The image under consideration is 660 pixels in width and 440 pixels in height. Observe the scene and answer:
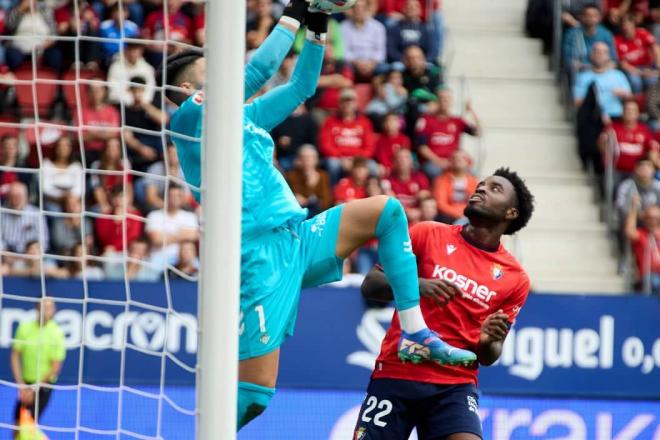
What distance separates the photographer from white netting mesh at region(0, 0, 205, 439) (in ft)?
30.6

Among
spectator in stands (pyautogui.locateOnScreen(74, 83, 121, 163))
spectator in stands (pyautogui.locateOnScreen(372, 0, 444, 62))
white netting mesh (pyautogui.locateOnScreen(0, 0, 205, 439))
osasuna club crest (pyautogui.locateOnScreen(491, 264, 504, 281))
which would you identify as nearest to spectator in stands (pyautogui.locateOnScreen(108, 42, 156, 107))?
white netting mesh (pyautogui.locateOnScreen(0, 0, 205, 439))

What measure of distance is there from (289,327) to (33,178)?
5410 mm

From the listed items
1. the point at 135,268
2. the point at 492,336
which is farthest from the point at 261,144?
the point at 135,268

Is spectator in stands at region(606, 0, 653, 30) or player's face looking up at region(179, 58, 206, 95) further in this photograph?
spectator in stands at region(606, 0, 653, 30)

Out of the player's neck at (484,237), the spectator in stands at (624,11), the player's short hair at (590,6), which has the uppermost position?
the player's short hair at (590,6)

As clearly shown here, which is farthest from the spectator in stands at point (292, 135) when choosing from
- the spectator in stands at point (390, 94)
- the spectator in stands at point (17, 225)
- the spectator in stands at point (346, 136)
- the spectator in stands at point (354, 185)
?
the spectator in stands at point (17, 225)

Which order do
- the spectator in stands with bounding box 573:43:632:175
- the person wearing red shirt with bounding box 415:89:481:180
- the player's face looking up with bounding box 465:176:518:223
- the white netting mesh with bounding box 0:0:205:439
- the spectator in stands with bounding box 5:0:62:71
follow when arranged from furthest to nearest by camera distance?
the spectator in stands with bounding box 573:43:632:175 → the person wearing red shirt with bounding box 415:89:481:180 → the spectator in stands with bounding box 5:0:62:71 → the white netting mesh with bounding box 0:0:205:439 → the player's face looking up with bounding box 465:176:518:223

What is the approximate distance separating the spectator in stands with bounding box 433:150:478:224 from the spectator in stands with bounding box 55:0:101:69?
3026mm

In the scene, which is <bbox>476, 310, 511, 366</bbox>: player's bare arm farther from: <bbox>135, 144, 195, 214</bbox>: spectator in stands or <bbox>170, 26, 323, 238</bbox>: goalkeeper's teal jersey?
<bbox>135, 144, 195, 214</bbox>: spectator in stands

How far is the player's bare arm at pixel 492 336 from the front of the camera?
19.1ft

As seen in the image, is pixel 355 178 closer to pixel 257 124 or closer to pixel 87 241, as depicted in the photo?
pixel 87 241

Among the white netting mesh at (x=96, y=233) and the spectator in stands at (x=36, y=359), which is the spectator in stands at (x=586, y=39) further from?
the spectator in stands at (x=36, y=359)

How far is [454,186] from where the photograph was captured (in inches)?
455

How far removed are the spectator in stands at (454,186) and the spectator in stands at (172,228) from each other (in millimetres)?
2133
